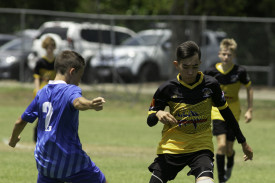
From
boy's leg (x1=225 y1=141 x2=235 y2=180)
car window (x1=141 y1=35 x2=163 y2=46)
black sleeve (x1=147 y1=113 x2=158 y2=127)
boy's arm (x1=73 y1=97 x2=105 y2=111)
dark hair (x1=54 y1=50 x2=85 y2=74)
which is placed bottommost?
boy's leg (x1=225 y1=141 x2=235 y2=180)

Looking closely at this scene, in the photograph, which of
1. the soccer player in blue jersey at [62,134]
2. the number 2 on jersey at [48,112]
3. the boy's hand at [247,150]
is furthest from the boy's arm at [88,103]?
the boy's hand at [247,150]

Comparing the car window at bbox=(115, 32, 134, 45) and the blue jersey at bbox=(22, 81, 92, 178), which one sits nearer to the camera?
the blue jersey at bbox=(22, 81, 92, 178)

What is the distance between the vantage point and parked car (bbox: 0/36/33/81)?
22.3 m

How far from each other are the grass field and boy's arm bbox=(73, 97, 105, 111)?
139 inches

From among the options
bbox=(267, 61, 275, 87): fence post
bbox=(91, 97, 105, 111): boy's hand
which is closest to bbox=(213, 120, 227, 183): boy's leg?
bbox=(91, 97, 105, 111): boy's hand

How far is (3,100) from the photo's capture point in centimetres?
2055

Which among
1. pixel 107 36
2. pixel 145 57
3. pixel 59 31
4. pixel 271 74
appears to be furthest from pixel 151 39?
pixel 271 74

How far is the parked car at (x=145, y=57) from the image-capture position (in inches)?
786

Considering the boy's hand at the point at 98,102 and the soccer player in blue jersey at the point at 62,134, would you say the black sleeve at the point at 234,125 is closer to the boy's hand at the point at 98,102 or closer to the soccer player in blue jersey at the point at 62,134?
the soccer player in blue jersey at the point at 62,134

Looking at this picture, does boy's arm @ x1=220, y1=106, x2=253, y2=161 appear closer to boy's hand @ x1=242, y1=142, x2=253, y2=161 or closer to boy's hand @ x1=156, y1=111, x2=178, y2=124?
boy's hand @ x1=242, y1=142, x2=253, y2=161

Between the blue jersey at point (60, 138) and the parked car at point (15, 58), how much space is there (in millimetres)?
17255

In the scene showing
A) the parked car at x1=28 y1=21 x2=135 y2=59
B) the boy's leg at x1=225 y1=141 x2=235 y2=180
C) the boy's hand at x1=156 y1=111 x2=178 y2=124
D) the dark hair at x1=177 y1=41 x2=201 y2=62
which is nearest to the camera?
the boy's hand at x1=156 y1=111 x2=178 y2=124

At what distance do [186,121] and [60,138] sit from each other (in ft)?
4.31

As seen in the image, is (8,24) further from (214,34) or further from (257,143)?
(257,143)
